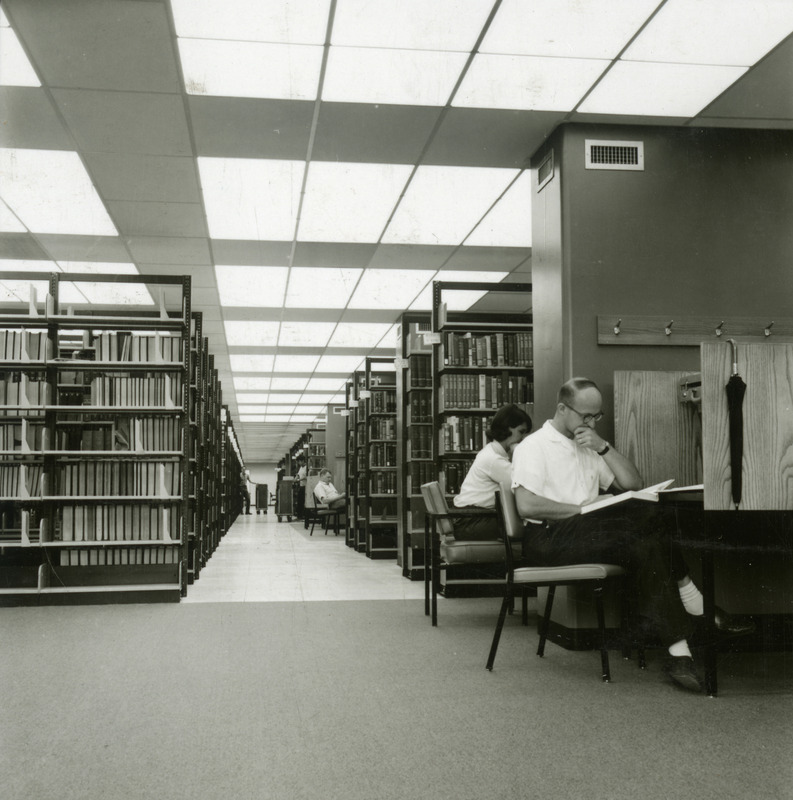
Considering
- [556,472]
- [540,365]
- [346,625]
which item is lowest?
[346,625]

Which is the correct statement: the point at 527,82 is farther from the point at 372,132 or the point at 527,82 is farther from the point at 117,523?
the point at 117,523

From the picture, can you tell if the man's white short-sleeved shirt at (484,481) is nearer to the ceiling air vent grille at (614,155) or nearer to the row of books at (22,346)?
the ceiling air vent grille at (614,155)

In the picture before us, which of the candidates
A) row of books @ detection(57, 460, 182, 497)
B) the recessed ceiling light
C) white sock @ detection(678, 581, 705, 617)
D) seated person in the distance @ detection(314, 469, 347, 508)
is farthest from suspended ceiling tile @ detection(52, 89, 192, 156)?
seated person in the distance @ detection(314, 469, 347, 508)

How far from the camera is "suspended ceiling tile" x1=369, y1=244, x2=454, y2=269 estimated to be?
662 centimetres

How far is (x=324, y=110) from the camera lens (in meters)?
4.30

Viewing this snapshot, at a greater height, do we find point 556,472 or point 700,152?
point 700,152

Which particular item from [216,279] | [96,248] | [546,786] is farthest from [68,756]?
[216,279]

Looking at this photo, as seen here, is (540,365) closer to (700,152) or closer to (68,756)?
(700,152)

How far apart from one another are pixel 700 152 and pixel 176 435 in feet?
12.0

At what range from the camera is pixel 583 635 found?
146 inches

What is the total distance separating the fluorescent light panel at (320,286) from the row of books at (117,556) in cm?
286

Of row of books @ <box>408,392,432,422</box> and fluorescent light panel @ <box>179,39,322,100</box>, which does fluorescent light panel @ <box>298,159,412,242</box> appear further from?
row of books @ <box>408,392,432,422</box>

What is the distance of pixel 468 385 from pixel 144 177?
8.39 feet

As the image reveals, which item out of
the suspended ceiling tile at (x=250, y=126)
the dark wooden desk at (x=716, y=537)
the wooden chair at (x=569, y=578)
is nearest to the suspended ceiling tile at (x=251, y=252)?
the suspended ceiling tile at (x=250, y=126)
